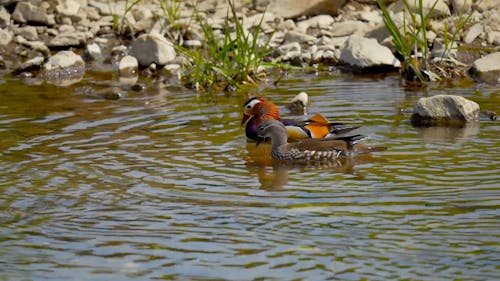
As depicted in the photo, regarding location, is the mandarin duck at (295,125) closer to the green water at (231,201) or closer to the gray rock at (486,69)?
the green water at (231,201)

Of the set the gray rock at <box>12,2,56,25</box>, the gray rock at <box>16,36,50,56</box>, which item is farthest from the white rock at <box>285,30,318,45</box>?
the gray rock at <box>12,2,56,25</box>

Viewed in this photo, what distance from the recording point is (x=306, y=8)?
55.9 feet

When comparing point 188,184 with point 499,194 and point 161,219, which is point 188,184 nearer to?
point 161,219

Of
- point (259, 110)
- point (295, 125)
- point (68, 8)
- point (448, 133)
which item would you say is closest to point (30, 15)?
point (68, 8)

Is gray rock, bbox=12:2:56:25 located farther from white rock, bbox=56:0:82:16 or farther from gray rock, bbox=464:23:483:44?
gray rock, bbox=464:23:483:44

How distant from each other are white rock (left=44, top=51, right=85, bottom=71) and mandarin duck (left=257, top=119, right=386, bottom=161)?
258 inches

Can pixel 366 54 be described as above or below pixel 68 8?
below

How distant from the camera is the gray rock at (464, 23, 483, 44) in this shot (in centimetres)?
1519

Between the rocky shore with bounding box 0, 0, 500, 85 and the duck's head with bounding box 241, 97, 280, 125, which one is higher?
the rocky shore with bounding box 0, 0, 500, 85

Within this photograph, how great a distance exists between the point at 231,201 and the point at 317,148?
1.74m

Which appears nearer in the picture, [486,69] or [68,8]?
[486,69]

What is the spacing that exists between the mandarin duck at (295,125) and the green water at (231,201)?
0.22 meters

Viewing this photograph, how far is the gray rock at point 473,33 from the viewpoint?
15188 millimetres

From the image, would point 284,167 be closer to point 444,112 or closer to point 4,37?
point 444,112
